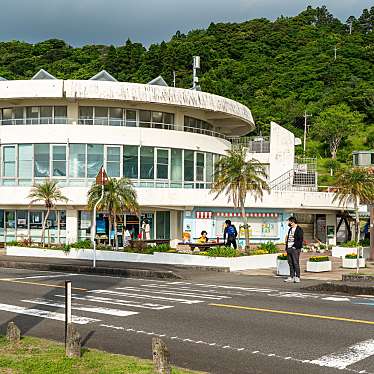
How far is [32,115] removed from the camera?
38.9 m

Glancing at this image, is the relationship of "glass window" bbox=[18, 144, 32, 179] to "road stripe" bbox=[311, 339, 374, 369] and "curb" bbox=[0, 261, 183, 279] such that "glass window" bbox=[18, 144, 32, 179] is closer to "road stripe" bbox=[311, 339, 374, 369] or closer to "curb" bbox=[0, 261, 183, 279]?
"curb" bbox=[0, 261, 183, 279]

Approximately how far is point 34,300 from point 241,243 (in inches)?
970

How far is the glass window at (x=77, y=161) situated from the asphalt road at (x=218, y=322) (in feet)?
65.5

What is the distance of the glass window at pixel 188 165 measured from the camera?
40.2m

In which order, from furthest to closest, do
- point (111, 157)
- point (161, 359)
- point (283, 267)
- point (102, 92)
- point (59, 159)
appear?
point (111, 157) < point (59, 159) < point (102, 92) < point (283, 267) < point (161, 359)

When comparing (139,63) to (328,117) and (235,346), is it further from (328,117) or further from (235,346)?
(235,346)

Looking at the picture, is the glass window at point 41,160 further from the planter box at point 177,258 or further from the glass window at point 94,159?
the planter box at point 177,258

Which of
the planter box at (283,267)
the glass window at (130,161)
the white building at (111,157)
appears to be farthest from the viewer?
the glass window at (130,161)

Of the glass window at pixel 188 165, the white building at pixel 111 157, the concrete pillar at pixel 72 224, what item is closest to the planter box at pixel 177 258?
the concrete pillar at pixel 72 224

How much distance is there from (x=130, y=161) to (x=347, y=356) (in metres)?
30.6

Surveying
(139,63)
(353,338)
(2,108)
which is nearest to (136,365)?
(353,338)

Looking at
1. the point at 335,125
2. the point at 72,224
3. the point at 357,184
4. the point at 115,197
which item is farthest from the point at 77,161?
the point at 335,125

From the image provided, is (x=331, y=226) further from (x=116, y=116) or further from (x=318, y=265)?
(x=318, y=265)

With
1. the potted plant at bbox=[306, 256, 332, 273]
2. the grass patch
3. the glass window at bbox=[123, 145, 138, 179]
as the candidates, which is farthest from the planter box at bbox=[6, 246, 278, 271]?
the grass patch
